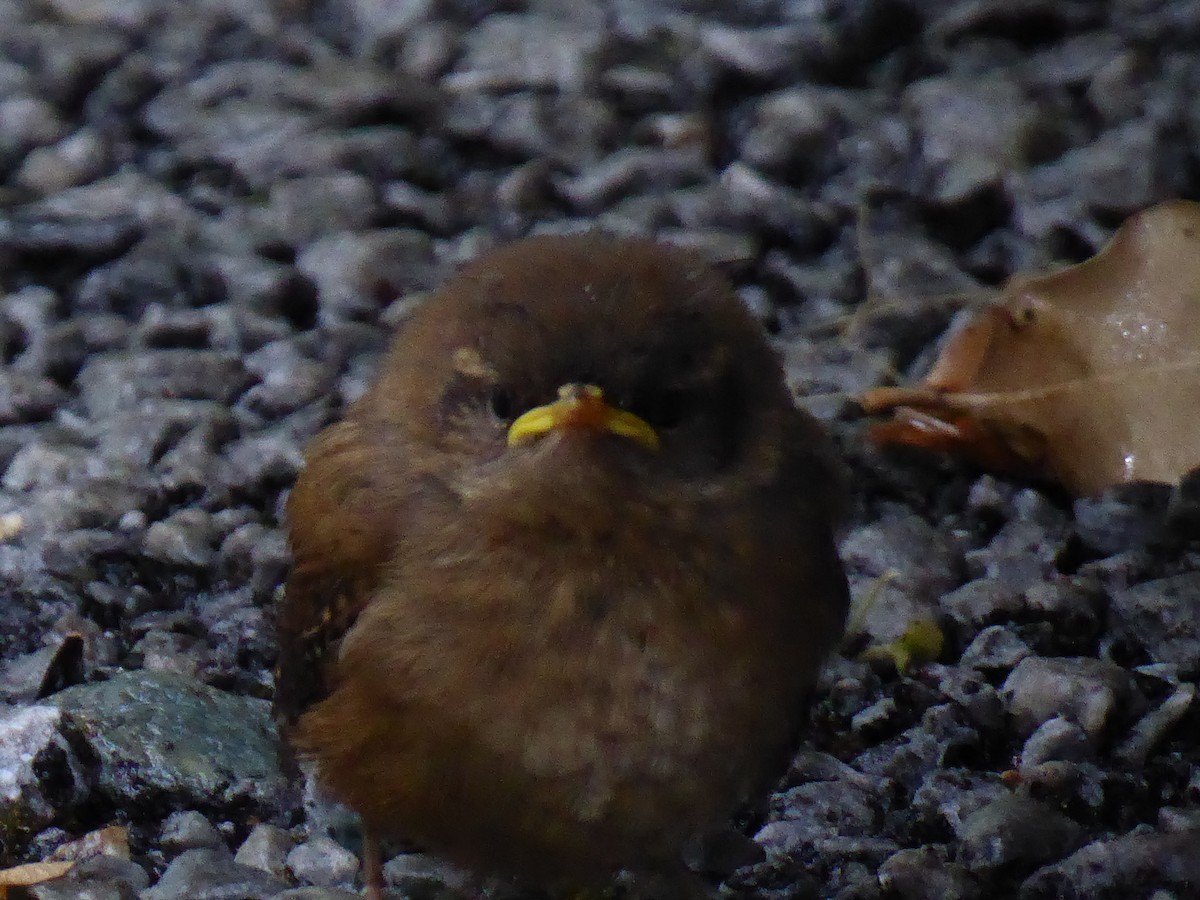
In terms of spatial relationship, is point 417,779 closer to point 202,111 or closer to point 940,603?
point 940,603

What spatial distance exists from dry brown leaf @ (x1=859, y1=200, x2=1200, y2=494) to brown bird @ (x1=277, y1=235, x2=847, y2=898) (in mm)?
1140

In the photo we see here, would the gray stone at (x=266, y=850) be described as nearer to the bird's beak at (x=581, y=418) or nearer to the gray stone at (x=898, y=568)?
Answer: the bird's beak at (x=581, y=418)

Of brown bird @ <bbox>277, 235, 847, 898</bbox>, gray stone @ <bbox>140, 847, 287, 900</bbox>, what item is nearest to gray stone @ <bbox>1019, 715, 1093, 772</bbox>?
brown bird @ <bbox>277, 235, 847, 898</bbox>

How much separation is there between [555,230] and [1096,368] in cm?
195

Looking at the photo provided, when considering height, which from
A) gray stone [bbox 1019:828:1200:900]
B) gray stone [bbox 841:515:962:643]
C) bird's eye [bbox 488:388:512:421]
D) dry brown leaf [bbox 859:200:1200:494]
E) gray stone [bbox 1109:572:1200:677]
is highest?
bird's eye [bbox 488:388:512:421]

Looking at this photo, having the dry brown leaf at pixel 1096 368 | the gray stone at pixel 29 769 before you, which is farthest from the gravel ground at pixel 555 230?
the dry brown leaf at pixel 1096 368

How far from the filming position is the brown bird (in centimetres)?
354

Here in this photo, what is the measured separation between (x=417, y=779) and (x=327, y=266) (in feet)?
8.96

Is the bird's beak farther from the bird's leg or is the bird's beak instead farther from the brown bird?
the bird's leg

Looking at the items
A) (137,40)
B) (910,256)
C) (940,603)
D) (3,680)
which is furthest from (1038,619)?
(137,40)

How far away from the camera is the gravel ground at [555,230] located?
13.8 feet

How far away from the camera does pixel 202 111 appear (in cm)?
690

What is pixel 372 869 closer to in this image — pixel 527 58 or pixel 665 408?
pixel 665 408

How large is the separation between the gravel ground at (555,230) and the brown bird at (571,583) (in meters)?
0.50
